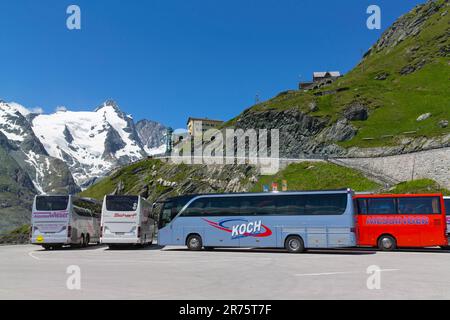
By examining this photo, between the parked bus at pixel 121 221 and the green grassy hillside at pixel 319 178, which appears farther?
the green grassy hillside at pixel 319 178

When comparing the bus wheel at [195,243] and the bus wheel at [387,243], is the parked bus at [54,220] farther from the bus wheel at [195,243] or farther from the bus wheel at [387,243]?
the bus wheel at [387,243]

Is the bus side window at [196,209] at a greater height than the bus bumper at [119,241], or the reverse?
the bus side window at [196,209]

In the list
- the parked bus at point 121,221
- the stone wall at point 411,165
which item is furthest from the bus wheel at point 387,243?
the stone wall at point 411,165

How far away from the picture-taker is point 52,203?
3238 centimetres

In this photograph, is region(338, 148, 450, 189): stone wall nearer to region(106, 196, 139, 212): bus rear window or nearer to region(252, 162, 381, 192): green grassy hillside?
region(252, 162, 381, 192): green grassy hillside

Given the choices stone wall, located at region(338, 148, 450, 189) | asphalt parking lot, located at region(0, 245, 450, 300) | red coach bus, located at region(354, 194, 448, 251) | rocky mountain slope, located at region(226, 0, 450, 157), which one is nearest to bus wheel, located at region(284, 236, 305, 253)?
red coach bus, located at region(354, 194, 448, 251)

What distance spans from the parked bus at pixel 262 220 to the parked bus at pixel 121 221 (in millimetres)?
1726

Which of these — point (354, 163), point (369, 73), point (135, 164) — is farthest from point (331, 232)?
point (369, 73)

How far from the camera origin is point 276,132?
122m

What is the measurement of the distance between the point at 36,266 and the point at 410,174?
211 feet

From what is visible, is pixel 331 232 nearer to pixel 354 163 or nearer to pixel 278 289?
pixel 278 289

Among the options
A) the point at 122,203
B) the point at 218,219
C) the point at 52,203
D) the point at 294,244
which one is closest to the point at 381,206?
the point at 294,244

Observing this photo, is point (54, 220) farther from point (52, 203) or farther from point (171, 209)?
point (171, 209)

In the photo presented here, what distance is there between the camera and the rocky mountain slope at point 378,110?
94.6 meters
